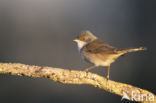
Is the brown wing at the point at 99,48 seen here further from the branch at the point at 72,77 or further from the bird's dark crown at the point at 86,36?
the branch at the point at 72,77

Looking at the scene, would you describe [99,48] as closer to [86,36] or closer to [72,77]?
[86,36]

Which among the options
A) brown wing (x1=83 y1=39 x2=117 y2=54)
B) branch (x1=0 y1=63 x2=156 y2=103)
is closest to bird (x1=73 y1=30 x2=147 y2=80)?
brown wing (x1=83 y1=39 x2=117 y2=54)

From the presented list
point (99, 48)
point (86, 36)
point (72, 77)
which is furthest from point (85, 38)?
point (72, 77)

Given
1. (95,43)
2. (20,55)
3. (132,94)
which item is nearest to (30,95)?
(20,55)

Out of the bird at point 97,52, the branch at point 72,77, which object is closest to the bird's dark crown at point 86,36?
the bird at point 97,52

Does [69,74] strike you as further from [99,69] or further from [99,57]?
[99,69]

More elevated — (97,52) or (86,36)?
(86,36)

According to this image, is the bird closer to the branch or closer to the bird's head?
the bird's head
